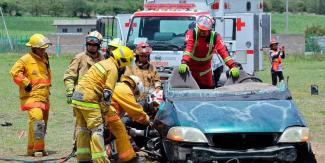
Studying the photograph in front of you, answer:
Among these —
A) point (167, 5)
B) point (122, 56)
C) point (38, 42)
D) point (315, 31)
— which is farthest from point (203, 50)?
point (315, 31)

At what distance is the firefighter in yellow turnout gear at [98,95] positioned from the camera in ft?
33.4

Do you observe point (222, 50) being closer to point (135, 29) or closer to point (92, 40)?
point (92, 40)

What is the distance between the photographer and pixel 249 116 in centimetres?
962

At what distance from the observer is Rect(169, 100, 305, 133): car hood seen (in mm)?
9398

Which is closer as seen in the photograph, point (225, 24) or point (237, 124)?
point (237, 124)

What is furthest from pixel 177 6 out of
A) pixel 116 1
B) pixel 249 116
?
pixel 116 1

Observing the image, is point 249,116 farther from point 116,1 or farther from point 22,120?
point 116,1

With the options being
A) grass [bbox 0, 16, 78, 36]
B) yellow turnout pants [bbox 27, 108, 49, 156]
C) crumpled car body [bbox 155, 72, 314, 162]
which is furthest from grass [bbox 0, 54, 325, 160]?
grass [bbox 0, 16, 78, 36]

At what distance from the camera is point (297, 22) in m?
99.1

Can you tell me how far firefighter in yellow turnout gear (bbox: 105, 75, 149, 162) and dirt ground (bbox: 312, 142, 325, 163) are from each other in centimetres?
259

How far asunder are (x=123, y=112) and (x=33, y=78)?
214 centimetres

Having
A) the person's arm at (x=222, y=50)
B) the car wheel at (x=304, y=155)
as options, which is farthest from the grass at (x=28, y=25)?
the car wheel at (x=304, y=155)

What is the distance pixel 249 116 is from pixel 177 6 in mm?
10669

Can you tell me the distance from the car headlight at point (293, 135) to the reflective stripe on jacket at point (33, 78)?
4.51m
